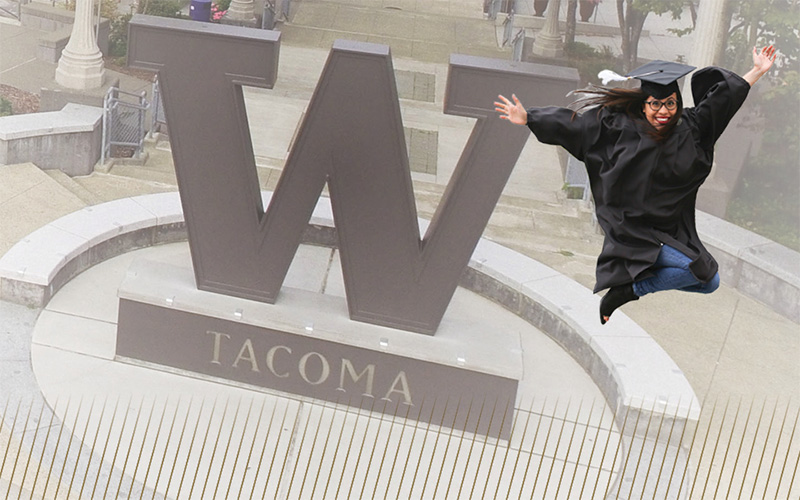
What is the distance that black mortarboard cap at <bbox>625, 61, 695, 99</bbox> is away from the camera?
633cm

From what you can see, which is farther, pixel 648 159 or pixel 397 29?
A: pixel 397 29

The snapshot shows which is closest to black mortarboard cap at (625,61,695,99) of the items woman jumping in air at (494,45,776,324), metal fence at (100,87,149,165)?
woman jumping in air at (494,45,776,324)

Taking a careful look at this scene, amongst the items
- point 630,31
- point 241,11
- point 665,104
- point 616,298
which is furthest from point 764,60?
point 630,31

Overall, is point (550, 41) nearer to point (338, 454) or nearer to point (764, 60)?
point (338, 454)

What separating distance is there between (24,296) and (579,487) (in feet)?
17.5

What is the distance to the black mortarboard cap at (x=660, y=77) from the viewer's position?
633cm

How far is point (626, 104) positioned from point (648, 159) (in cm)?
37

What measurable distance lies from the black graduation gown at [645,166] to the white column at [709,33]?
897 cm

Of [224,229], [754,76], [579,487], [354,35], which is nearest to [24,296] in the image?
[224,229]

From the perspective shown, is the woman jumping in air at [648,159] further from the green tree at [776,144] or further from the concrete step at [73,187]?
the green tree at [776,144]

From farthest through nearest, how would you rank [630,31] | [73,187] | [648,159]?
[630,31] → [73,187] → [648,159]

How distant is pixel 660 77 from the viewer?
20.8ft

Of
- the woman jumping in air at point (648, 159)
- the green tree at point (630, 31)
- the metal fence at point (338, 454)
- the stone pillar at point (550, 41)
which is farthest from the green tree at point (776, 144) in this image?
the woman jumping in air at point (648, 159)

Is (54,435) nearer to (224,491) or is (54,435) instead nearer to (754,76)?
(224,491)
